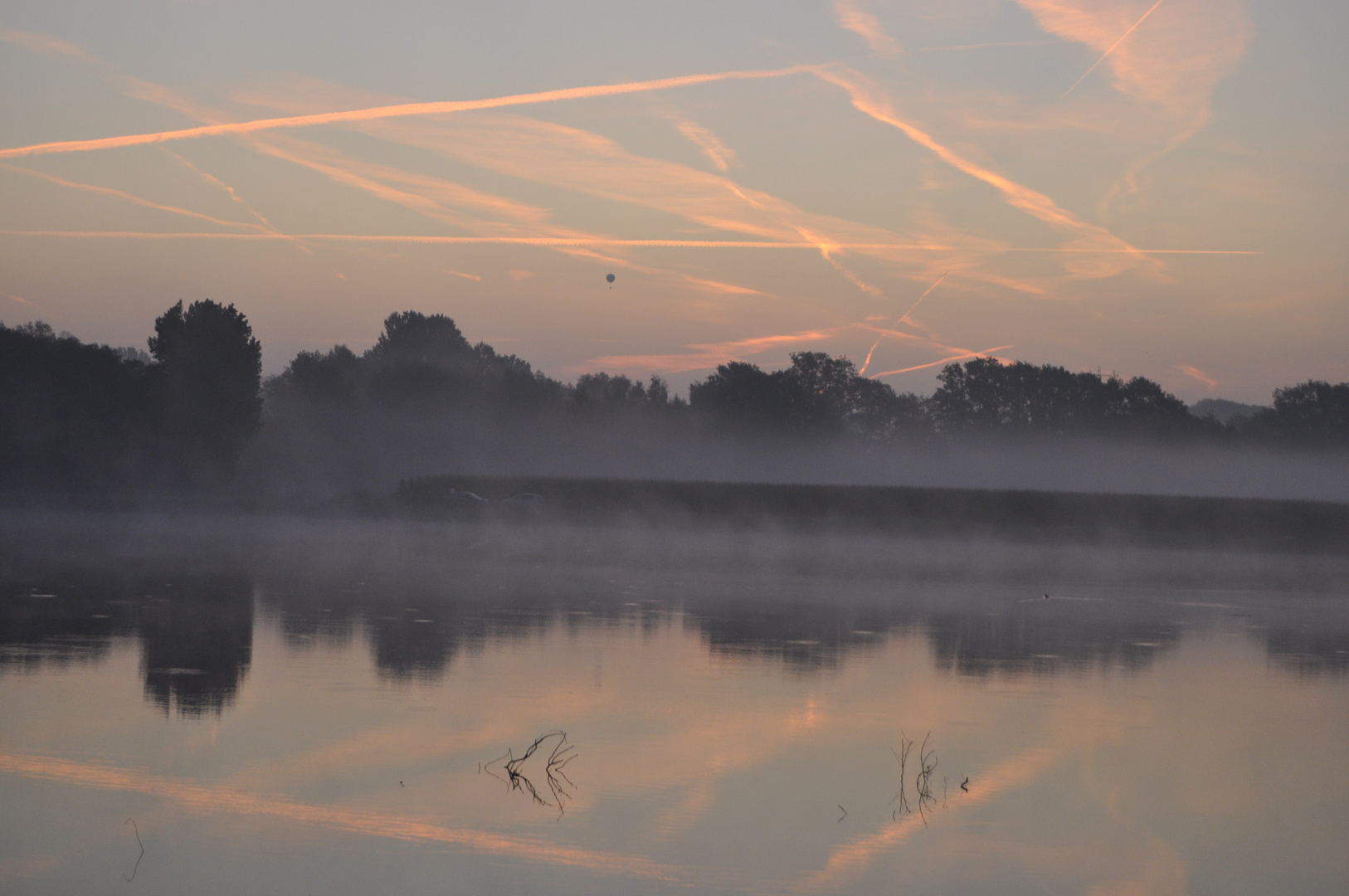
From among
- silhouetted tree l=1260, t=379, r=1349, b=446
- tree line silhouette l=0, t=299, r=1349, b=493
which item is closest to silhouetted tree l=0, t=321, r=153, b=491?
tree line silhouette l=0, t=299, r=1349, b=493

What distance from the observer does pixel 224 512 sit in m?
69.8

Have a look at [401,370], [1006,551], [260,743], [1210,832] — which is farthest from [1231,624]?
[401,370]

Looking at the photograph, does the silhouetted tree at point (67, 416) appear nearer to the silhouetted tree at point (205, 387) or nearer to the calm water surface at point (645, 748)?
the silhouetted tree at point (205, 387)

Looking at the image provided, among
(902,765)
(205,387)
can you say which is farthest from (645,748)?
(205,387)

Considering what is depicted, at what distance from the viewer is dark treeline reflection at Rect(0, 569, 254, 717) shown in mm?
13898

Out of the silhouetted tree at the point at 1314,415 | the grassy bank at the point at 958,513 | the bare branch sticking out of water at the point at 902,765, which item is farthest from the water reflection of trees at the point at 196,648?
the silhouetted tree at the point at 1314,415

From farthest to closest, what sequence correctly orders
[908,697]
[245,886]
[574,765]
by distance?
[908,697]
[574,765]
[245,886]

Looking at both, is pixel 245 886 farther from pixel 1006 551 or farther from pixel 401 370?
pixel 401 370

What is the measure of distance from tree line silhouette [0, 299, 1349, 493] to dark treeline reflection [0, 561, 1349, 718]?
59072 millimetres

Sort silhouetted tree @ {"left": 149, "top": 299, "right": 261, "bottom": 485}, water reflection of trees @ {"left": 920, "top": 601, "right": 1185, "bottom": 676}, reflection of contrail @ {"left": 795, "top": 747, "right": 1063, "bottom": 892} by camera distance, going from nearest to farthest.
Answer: reflection of contrail @ {"left": 795, "top": 747, "right": 1063, "bottom": 892} → water reflection of trees @ {"left": 920, "top": 601, "right": 1185, "bottom": 676} → silhouetted tree @ {"left": 149, "top": 299, "right": 261, "bottom": 485}

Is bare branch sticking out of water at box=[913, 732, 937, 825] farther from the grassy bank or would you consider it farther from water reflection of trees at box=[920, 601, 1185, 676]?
the grassy bank

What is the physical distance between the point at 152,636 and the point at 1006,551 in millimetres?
42373

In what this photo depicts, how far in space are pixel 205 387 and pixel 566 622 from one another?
72.0 metres

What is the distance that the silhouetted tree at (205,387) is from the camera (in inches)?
3319
